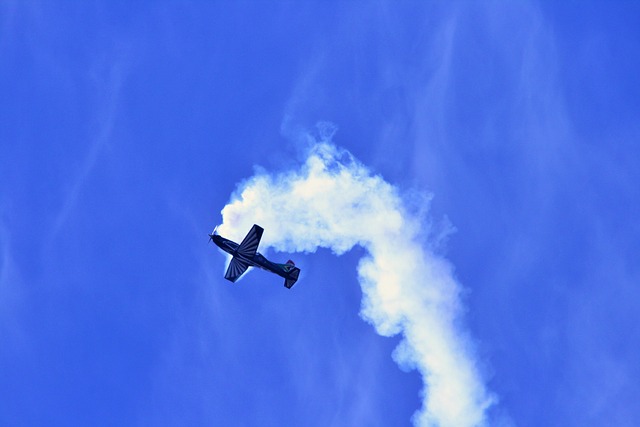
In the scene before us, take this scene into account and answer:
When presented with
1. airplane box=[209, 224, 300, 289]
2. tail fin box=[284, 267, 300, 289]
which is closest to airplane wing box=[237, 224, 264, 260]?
airplane box=[209, 224, 300, 289]

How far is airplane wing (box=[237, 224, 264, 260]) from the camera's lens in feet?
409

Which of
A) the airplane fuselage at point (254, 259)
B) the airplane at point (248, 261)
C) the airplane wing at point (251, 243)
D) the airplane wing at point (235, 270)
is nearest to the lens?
the airplane wing at point (251, 243)

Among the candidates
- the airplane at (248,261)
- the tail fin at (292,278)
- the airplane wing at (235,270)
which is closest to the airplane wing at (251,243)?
the airplane at (248,261)

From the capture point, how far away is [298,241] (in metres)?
131

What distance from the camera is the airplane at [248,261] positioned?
127 meters

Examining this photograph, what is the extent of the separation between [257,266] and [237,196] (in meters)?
8.13

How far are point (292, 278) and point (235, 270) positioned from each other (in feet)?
21.4

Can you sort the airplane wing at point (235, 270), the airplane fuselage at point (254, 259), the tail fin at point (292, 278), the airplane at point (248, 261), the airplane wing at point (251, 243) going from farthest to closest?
the tail fin at point (292, 278) < the airplane wing at point (235, 270) < the airplane fuselage at point (254, 259) < the airplane at point (248, 261) < the airplane wing at point (251, 243)

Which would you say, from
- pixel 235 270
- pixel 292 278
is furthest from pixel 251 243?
pixel 292 278

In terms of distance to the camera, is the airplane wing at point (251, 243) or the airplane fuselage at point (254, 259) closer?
the airplane wing at point (251, 243)

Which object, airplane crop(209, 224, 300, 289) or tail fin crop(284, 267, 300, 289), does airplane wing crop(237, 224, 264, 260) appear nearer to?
airplane crop(209, 224, 300, 289)

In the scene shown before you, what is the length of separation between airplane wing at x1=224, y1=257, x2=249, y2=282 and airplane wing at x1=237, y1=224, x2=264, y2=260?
1.29 meters

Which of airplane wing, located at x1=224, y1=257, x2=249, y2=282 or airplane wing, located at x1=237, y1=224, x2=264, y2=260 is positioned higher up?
airplane wing, located at x1=237, y1=224, x2=264, y2=260

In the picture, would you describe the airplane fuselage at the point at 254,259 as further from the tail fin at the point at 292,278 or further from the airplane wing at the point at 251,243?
the airplane wing at the point at 251,243
